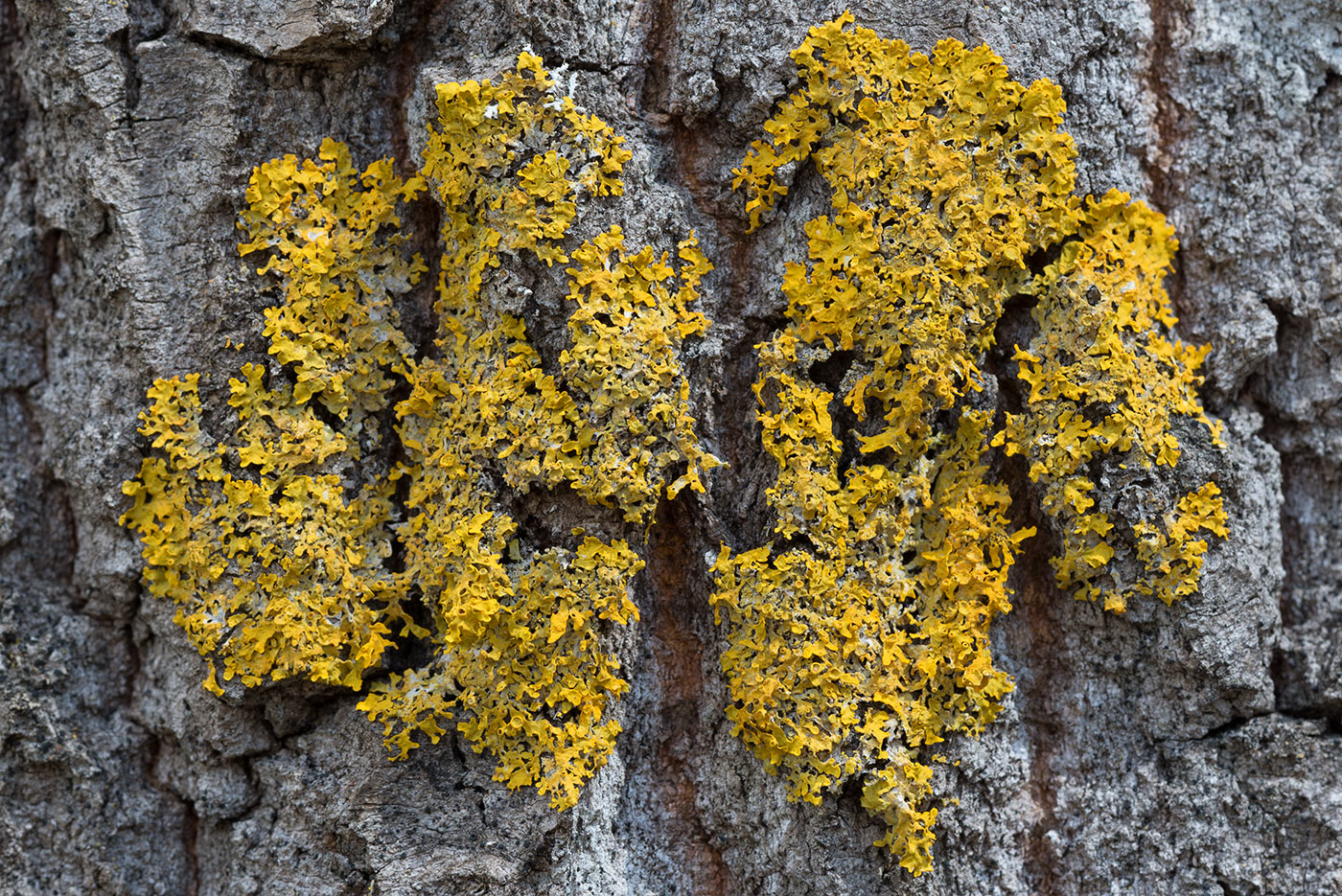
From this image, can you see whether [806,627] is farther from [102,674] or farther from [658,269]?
[102,674]

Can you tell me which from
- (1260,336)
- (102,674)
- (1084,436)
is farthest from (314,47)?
(1260,336)

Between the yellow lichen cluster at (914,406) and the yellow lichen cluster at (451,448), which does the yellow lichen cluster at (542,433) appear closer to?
the yellow lichen cluster at (451,448)

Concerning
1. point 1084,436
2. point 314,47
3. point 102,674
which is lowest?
point 102,674

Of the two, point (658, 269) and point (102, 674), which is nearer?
point (658, 269)

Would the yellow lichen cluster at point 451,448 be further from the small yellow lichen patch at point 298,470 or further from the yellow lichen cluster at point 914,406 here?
the yellow lichen cluster at point 914,406

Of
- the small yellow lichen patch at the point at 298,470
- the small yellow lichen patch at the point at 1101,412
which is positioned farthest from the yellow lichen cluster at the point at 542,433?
the small yellow lichen patch at the point at 1101,412
